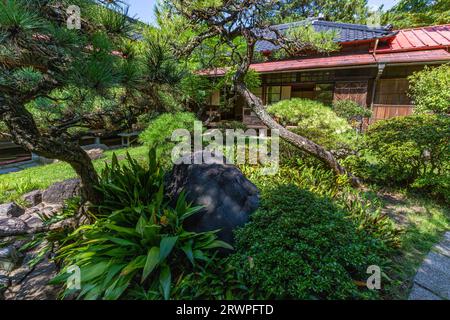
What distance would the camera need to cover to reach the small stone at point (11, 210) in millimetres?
3715

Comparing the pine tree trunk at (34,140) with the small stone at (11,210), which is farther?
the small stone at (11,210)

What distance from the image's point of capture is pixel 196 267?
7.80 ft

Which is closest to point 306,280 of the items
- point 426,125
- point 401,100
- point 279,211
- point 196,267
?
point 279,211

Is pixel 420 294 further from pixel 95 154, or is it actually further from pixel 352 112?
pixel 95 154

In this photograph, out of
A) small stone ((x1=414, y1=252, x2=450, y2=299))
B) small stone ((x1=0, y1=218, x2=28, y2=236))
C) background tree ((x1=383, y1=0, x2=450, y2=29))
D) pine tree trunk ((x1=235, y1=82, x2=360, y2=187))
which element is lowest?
small stone ((x1=414, y1=252, x2=450, y2=299))

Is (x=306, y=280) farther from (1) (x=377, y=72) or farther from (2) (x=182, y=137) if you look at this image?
(1) (x=377, y=72)

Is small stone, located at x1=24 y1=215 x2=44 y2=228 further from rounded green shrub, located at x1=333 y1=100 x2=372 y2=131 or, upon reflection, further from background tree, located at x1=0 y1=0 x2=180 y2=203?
rounded green shrub, located at x1=333 y1=100 x2=372 y2=131

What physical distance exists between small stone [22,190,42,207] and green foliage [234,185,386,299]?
4.20 m

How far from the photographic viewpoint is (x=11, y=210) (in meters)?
3.83

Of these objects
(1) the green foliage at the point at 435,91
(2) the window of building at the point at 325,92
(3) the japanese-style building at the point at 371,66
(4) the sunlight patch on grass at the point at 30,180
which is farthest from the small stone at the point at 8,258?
(2) the window of building at the point at 325,92

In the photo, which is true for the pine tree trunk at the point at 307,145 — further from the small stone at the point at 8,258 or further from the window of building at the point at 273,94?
the window of building at the point at 273,94

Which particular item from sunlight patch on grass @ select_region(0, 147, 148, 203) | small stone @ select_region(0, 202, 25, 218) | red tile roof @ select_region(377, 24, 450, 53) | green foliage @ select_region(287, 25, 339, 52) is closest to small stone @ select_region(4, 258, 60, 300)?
small stone @ select_region(0, 202, 25, 218)

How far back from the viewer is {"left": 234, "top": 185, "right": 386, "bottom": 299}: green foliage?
1.98 m

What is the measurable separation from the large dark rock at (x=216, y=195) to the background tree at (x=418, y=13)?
18.8m
